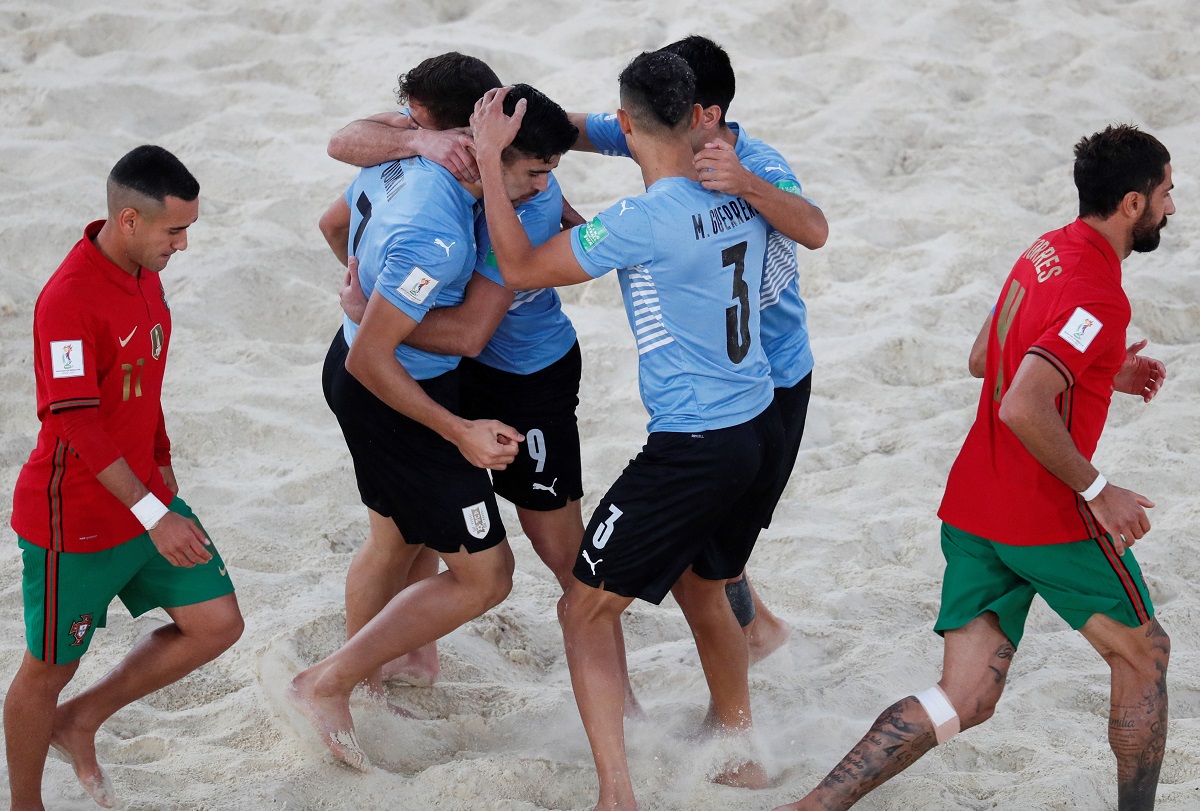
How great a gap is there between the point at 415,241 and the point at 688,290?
720mm

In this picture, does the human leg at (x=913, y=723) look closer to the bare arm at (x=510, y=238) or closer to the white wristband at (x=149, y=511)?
the bare arm at (x=510, y=238)

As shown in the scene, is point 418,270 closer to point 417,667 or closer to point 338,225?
point 338,225

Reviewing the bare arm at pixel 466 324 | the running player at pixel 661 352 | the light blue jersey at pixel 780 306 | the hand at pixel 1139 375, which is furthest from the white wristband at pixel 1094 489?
the bare arm at pixel 466 324

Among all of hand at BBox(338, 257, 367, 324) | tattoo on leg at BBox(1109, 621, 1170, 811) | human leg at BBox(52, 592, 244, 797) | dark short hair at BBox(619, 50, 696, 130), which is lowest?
human leg at BBox(52, 592, 244, 797)

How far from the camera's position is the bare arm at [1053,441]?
2.91 m

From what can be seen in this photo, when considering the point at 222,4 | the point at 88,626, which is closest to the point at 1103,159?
the point at 88,626

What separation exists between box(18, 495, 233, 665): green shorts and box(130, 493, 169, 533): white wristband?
114 millimetres

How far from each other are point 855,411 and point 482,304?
2569mm

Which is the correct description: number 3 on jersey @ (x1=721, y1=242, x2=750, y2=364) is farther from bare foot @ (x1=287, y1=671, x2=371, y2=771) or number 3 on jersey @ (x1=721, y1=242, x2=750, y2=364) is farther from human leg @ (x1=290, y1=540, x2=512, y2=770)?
bare foot @ (x1=287, y1=671, x2=371, y2=771)

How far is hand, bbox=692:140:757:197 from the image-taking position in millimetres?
3105

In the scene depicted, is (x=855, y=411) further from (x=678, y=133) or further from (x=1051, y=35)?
(x=1051, y=35)

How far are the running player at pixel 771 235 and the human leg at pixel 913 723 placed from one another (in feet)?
2.32

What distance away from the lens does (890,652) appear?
4129 millimetres

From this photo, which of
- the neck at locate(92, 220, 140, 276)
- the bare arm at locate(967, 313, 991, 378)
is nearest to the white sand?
the bare arm at locate(967, 313, 991, 378)
